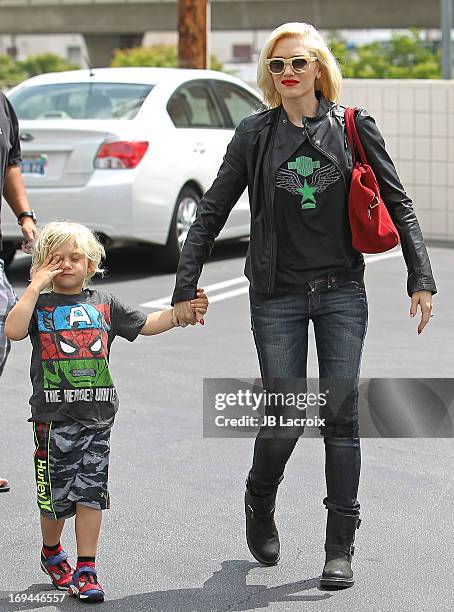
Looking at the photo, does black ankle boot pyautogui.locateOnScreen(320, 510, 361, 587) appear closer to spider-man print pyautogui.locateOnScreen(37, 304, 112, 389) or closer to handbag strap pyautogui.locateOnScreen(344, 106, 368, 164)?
spider-man print pyautogui.locateOnScreen(37, 304, 112, 389)

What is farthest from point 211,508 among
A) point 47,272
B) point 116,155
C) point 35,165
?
point 35,165

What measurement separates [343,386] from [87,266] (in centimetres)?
93

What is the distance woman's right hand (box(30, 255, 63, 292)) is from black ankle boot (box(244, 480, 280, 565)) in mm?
1073

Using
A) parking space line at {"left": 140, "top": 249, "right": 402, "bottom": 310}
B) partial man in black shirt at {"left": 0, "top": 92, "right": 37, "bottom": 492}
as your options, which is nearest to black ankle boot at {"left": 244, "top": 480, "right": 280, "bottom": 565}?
partial man in black shirt at {"left": 0, "top": 92, "right": 37, "bottom": 492}

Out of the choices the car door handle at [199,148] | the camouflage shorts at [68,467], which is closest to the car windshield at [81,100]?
the car door handle at [199,148]

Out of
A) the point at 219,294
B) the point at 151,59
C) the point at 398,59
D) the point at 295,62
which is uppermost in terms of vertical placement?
the point at 295,62

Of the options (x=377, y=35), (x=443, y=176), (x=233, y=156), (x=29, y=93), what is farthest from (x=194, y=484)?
(x=377, y=35)

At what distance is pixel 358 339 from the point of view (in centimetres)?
469

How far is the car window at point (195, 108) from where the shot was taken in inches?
472

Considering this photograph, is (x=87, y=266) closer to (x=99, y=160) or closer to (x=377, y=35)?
(x=99, y=160)

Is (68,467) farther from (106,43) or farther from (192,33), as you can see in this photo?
(106,43)

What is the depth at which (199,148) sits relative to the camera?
472 inches

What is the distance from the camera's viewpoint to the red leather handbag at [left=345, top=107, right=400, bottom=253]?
4.57 meters

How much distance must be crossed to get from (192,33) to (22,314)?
1346 centimetres
